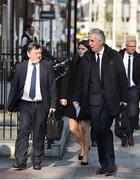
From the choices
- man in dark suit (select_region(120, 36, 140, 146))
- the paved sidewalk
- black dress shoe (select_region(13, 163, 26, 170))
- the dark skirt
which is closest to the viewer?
the paved sidewalk

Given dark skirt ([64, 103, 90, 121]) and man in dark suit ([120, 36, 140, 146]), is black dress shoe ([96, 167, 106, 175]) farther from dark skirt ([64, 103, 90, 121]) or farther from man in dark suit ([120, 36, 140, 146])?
man in dark suit ([120, 36, 140, 146])

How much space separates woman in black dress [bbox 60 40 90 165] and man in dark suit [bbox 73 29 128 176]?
511 mm

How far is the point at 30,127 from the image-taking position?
889cm

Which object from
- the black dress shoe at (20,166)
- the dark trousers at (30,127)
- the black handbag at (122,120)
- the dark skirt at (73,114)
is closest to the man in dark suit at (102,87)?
the black handbag at (122,120)

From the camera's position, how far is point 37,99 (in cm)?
876

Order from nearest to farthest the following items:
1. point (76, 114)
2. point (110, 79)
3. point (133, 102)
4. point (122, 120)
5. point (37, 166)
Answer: point (110, 79), point (122, 120), point (37, 166), point (76, 114), point (133, 102)

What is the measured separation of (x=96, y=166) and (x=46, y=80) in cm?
160

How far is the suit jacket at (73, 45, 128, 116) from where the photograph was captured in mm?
8391

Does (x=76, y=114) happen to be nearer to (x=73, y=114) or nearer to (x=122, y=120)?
(x=73, y=114)

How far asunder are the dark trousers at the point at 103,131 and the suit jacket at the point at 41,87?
0.66 m

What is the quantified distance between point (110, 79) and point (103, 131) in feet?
2.32

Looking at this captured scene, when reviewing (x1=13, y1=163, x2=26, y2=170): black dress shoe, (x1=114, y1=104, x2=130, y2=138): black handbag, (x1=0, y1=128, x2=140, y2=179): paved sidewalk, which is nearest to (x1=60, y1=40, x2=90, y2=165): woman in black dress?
(x1=0, y1=128, x2=140, y2=179): paved sidewalk

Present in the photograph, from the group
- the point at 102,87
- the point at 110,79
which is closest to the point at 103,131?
the point at 102,87

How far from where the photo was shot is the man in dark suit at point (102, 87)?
8414mm
